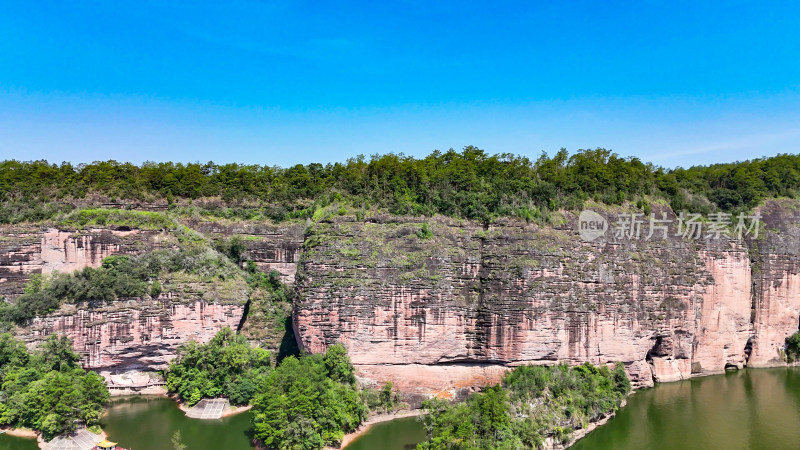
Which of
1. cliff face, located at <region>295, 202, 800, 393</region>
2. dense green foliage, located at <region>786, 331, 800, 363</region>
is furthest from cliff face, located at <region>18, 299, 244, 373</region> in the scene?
dense green foliage, located at <region>786, 331, 800, 363</region>

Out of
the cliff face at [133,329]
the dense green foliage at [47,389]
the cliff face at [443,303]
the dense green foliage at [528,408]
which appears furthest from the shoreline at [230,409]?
the dense green foliage at [528,408]

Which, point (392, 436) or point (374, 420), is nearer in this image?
point (392, 436)

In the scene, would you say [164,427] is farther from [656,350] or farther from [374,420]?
[656,350]

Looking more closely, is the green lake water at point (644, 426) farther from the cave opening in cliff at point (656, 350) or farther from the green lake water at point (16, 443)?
the cave opening in cliff at point (656, 350)

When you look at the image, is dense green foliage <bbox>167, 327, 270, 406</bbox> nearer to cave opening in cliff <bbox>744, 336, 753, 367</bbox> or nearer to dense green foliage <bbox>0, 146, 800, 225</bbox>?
dense green foliage <bbox>0, 146, 800, 225</bbox>

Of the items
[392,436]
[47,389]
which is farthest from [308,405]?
[47,389]

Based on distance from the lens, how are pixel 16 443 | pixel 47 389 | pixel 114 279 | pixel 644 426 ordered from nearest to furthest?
pixel 16 443 → pixel 47 389 → pixel 644 426 → pixel 114 279

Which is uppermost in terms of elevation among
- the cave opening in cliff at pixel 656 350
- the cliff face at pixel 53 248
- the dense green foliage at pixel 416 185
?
the dense green foliage at pixel 416 185
